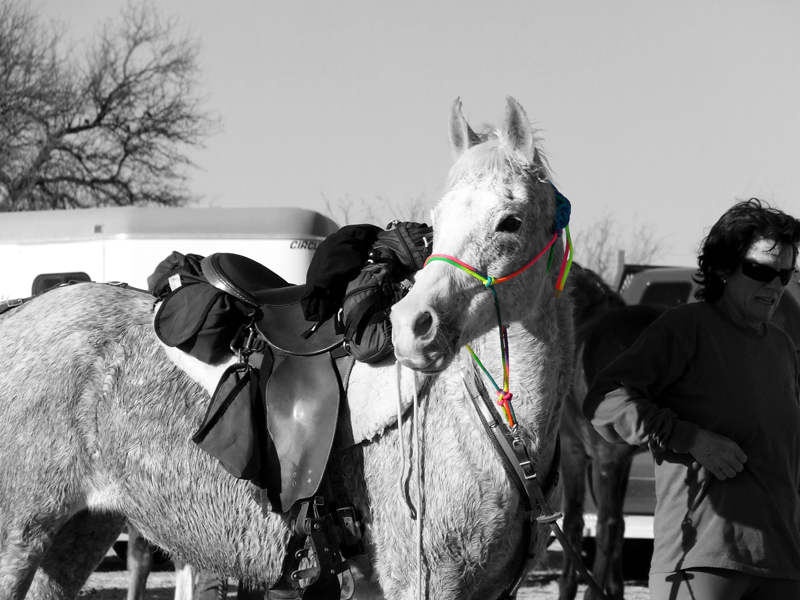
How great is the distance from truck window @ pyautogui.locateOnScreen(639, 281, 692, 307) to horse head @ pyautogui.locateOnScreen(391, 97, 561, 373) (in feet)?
18.1

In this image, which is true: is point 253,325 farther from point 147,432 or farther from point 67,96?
point 67,96

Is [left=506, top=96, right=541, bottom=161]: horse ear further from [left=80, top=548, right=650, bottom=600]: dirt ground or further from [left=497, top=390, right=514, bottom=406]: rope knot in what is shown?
[left=80, top=548, right=650, bottom=600]: dirt ground

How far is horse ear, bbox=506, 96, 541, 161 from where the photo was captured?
276cm

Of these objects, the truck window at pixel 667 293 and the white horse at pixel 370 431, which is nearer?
the white horse at pixel 370 431

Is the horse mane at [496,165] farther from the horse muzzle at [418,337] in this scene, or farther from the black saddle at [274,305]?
the black saddle at [274,305]

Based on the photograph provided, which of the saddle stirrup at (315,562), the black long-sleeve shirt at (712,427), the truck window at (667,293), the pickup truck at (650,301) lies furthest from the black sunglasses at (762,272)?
the truck window at (667,293)

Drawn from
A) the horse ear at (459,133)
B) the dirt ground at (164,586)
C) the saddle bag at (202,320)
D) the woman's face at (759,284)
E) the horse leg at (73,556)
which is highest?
the horse ear at (459,133)

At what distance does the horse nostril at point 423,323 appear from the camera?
241cm

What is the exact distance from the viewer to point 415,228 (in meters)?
3.20

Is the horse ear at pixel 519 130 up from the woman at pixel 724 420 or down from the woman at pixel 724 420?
up

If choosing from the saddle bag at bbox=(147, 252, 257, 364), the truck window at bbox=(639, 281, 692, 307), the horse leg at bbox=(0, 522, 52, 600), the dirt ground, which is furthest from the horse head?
the truck window at bbox=(639, 281, 692, 307)

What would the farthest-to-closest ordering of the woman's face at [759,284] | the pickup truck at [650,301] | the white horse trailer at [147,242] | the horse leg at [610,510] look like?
the white horse trailer at [147,242]
the pickup truck at [650,301]
the horse leg at [610,510]
the woman's face at [759,284]

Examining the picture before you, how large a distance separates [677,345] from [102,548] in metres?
2.61

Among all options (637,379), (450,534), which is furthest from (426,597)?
(637,379)
